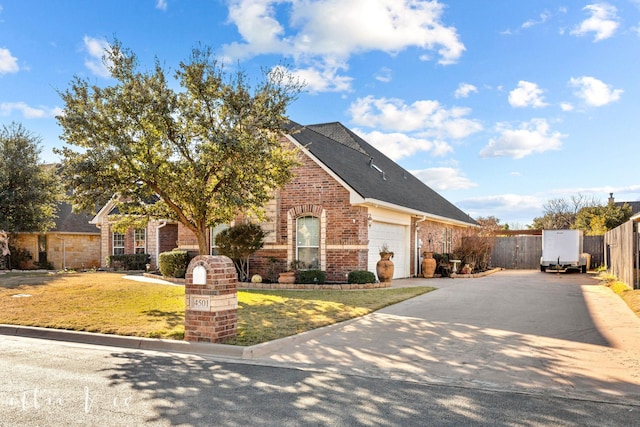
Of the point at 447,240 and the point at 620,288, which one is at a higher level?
the point at 447,240

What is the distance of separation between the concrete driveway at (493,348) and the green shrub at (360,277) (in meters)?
3.79

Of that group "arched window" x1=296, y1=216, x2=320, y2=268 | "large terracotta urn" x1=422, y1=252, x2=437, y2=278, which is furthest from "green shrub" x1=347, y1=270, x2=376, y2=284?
"large terracotta urn" x1=422, y1=252, x2=437, y2=278

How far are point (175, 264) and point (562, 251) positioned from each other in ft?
64.5

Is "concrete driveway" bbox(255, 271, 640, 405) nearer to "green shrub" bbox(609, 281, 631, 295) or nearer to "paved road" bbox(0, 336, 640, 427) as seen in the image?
"paved road" bbox(0, 336, 640, 427)

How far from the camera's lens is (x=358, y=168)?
21188 mm

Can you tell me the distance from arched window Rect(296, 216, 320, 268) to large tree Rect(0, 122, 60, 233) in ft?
46.1

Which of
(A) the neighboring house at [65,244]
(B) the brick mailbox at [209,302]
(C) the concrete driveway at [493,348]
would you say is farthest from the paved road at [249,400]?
(A) the neighboring house at [65,244]

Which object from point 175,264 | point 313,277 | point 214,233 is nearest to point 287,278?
point 313,277

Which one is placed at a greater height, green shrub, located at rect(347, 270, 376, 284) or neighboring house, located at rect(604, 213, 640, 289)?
neighboring house, located at rect(604, 213, 640, 289)

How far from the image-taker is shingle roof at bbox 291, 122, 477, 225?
59.6 feet

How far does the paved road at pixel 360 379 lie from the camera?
4.88 meters

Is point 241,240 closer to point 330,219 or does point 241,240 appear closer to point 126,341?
point 330,219

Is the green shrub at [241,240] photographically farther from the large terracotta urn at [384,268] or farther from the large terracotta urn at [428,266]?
the large terracotta urn at [428,266]

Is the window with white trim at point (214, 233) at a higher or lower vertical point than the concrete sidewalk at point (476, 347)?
higher
